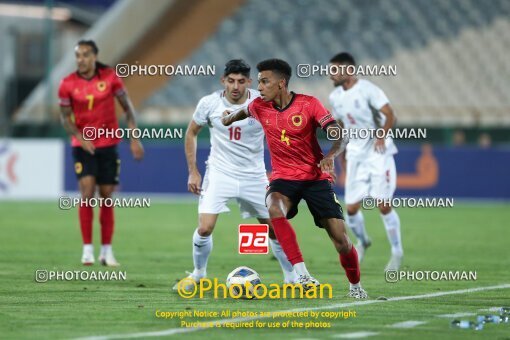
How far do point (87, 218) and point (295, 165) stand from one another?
14.0 feet

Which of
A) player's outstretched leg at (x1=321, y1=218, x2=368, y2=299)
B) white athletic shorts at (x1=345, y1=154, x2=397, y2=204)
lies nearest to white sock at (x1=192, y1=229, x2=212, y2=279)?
player's outstretched leg at (x1=321, y1=218, x2=368, y2=299)

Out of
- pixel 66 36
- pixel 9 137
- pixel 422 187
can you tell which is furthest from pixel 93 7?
pixel 422 187

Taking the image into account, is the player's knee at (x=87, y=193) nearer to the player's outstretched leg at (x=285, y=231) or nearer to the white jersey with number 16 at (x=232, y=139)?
the white jersey with number 16 at (x=232, y=139)

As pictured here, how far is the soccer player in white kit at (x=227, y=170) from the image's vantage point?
10.2 meters

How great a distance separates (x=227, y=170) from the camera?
34.1 ft

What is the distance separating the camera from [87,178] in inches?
507

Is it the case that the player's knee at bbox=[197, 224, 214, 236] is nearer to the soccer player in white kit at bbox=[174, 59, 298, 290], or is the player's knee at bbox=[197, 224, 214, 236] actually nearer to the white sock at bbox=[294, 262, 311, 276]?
the soccer player in white kit at bbox=[174, 59, 298, 290]

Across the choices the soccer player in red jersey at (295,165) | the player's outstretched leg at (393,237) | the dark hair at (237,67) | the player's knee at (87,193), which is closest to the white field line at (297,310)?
the soccer player in red jersey at (295,165)

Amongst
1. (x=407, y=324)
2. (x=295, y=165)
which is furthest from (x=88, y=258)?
(x=407, y=324)

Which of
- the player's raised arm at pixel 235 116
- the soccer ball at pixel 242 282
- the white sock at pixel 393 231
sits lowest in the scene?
the soccer ball at pixel 242 282

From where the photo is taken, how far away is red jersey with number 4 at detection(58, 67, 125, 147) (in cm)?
1294

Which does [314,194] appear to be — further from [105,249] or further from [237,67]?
[105,249]

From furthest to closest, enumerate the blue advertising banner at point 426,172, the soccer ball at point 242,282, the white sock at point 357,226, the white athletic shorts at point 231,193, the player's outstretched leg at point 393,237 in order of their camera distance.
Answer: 1. the blue advertising banner at point 426,172
2. the white sock at point 357,226
3. the player's outstretched leg at point 393,237
4. the white athletic shorts at point 231,193
5. the soccer ball at point 242,282

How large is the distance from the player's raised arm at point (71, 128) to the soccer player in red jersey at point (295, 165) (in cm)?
369
